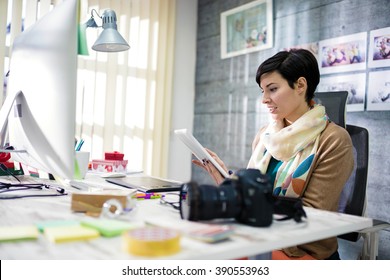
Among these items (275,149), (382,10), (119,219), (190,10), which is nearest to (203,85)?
(190,10)

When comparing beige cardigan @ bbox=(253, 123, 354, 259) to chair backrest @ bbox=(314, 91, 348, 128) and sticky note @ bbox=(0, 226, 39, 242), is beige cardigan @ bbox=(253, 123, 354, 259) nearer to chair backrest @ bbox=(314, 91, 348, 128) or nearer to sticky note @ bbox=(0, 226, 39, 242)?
chair backrest @ bbox=(314, 91, 348, 128)

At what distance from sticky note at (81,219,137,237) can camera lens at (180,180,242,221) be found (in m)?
0.13

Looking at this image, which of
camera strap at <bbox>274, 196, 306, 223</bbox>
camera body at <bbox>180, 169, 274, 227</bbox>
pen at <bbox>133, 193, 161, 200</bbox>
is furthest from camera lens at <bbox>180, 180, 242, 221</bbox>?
pen at <bbox>133, 193, 161, 200</bbox>

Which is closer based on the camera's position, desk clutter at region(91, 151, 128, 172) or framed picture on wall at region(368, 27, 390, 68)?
desk clutter at region(91, 151, 128, 172)

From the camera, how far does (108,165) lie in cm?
172

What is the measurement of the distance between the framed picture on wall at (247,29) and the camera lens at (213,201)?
6.95 feet

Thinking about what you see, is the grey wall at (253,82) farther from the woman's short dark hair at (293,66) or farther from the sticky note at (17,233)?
the sticky note at (17,233)

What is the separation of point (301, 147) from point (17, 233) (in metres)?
0.95

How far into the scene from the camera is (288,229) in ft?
2.45

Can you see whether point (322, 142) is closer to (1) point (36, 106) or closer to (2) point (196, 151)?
(2) point (196, 151)

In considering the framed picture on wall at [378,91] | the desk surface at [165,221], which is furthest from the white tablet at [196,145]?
the framed picture on wall at [378,91]

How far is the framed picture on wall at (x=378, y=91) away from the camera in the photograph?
1973mm

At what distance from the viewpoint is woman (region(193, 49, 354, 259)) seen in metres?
1.17

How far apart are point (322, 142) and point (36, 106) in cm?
90
